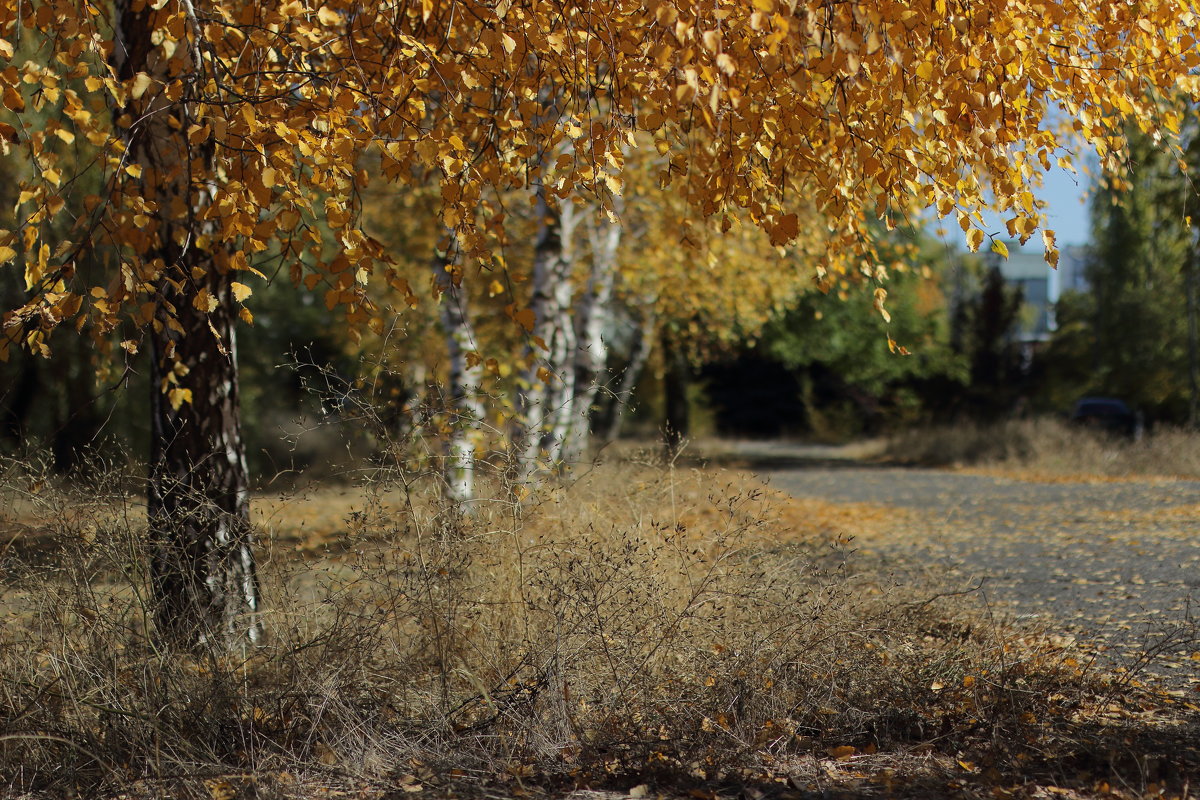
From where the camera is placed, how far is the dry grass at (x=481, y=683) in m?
3.97

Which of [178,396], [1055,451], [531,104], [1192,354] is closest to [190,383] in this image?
[178,396]

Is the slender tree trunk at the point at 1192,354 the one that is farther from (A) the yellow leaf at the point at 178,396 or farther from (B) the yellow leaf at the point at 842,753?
(A) the yellow leaf at the point at 178,396

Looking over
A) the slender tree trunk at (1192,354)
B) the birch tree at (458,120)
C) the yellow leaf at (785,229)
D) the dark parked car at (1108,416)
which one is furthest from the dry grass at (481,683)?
the slender tree trunk at (1192,354)

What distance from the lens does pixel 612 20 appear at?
468 cm

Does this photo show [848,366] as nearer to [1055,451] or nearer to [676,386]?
[676,386]

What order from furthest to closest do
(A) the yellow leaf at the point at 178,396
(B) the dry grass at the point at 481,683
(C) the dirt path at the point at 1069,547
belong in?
1. (C) the dirt path at the point at 1069,547
2. (A) the yellow leaf at the point at 178,396
3. (B) the dry grass at the point at 481,683

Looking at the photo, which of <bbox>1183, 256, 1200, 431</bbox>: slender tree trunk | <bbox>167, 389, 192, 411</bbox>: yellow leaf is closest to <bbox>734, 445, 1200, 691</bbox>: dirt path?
<bbox>167, 389, 192, 411</bbox>: yellow leaf

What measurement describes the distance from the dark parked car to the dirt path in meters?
7.75

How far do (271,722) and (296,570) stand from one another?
0.61 m

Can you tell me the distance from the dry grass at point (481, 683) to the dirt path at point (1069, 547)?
1.02 meters

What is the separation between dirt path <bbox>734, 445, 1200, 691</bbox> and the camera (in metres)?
6.22

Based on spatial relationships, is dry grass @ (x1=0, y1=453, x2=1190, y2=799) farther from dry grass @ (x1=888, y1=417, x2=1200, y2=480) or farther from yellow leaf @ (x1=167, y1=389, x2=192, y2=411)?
dry grass @ (x1=888, y1=417, x2=1200, y2=480)

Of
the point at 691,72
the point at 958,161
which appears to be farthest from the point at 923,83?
the point at 691,72

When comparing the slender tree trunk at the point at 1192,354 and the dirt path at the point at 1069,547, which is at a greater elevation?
the slender tree trunk at the point at 1192,354
